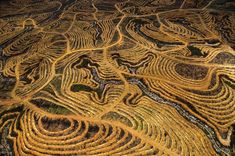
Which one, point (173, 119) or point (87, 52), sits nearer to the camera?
point (173, 119)

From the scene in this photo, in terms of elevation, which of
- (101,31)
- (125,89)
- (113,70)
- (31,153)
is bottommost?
(31,153)

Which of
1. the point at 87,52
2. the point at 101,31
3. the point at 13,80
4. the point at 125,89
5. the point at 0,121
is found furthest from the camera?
the point at 101,31

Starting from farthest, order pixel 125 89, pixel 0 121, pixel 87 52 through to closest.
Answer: pixel 87 52 → pixel 125 89 → pixel 0 121

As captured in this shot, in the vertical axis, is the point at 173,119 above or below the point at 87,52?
below

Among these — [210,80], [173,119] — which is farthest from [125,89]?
[210,80]

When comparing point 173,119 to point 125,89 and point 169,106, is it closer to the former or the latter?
point 169,106

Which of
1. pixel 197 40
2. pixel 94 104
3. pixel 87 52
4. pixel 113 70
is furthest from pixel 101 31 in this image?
pixel 94 104
